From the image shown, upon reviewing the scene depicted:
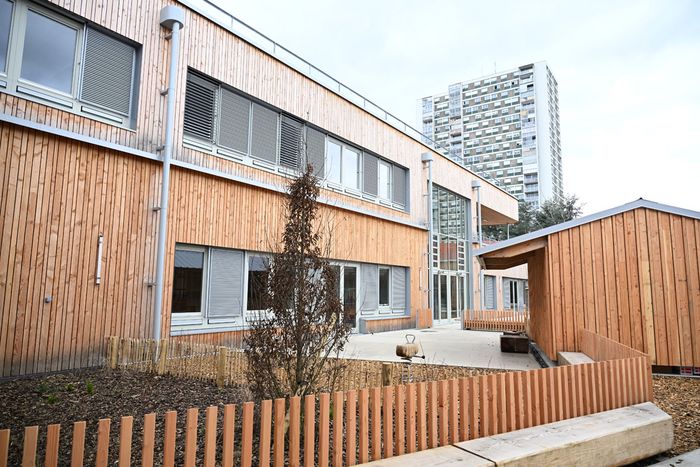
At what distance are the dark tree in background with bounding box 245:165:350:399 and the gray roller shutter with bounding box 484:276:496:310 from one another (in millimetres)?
24159

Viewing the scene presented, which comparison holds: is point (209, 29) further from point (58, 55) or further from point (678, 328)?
point (678, 328)

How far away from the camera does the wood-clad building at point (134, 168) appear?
773cm

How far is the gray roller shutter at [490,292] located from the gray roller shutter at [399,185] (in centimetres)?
1076

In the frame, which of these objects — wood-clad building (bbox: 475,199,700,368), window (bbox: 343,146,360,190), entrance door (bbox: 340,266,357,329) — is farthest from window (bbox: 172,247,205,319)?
wood-clad building (bbox: 475,199,700,368)

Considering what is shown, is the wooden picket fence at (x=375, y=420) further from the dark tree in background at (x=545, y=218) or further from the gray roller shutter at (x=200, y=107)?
the dark tree in background at (x=545, y=218)

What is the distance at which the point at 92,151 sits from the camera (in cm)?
866

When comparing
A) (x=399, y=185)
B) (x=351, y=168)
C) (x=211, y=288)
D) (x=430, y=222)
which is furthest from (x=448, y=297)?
(x=211, y=288)

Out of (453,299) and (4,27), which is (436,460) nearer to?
(4,27)

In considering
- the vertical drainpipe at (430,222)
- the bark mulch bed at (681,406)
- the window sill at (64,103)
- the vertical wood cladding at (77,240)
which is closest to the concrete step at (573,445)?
the bark mulch bed at (681,406)

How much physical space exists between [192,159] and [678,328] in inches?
431

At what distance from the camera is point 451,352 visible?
11227mm

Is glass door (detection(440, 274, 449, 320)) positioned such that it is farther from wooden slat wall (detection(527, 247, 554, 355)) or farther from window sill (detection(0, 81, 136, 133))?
window sill (detection(0, 81, 136, 133))

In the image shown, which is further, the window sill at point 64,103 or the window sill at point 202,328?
the window sill at point 202,328

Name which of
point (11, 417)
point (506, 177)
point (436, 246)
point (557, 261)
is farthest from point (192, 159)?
point (506, 177)
